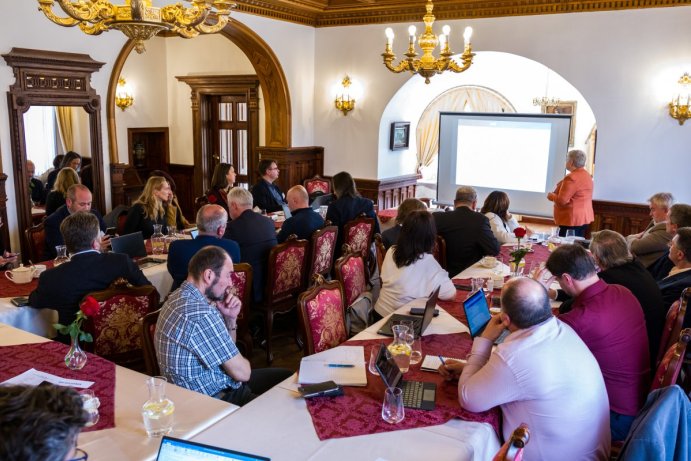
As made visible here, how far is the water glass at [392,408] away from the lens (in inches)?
88.7

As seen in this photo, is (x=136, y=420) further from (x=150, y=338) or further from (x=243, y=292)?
(x=243, y=292)

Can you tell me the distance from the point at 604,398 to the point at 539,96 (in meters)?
11.3

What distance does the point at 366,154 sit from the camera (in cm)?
907

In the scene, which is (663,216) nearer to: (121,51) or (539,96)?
(121,51)

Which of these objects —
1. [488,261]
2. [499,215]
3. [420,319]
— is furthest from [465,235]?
[420,319]

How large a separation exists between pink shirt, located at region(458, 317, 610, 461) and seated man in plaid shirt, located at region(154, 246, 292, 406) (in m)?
1.00

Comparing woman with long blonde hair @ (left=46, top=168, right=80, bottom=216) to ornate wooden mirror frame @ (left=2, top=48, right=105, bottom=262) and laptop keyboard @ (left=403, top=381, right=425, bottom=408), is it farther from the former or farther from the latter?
laptop keyboard @ (left=403, top=381, right=425, bottom=408)

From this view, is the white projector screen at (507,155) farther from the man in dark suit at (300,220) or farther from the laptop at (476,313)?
the laptop at (476,313)

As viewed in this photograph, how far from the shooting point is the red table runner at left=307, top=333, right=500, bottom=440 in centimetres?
222

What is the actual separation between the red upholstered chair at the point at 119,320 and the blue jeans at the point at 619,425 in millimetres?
2351

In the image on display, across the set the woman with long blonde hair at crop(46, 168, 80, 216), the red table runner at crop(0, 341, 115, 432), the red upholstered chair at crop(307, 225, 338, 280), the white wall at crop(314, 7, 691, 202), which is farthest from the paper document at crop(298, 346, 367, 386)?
the white wall at crop(314, 7, 691, 202)

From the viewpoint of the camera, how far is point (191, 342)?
2.48 m

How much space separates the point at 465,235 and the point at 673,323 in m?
2.10

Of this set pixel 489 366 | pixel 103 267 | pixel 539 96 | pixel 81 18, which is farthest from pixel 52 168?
pixel 539 96
